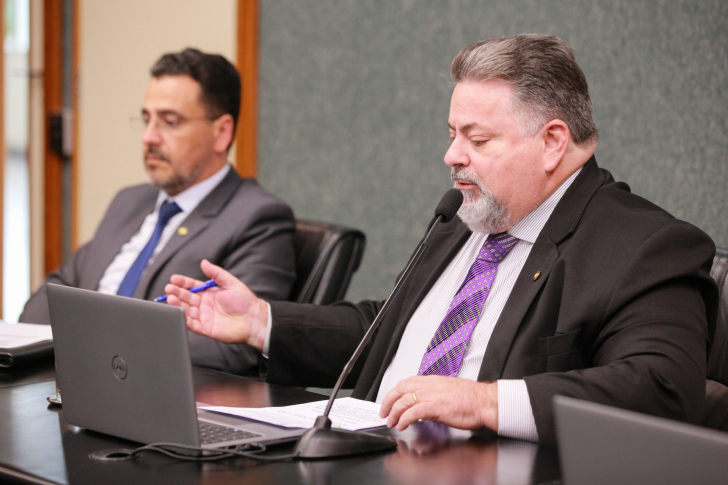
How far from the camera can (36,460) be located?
41.5 inches

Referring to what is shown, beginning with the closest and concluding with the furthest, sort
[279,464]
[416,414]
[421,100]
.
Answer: [279,464] → [416,414] → [421,100]

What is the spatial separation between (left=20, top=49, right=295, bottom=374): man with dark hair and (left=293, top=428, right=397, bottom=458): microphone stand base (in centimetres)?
112

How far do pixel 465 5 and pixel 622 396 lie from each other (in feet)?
6.03

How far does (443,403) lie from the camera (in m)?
1.23

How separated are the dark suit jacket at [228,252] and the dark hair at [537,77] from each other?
0.83 meters

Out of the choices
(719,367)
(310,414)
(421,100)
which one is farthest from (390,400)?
(421,100)

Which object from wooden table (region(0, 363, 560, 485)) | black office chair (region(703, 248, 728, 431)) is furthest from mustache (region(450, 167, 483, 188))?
wooden table (region(0, 363, 560, 485))

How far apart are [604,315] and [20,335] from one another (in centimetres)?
119

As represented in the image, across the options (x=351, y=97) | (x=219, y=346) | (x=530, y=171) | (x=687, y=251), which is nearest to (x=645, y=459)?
(x=687, y=251)

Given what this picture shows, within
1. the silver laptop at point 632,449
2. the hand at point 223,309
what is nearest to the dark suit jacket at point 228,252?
the hand at point 223,309

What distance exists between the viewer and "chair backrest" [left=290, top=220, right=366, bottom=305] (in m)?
2.18

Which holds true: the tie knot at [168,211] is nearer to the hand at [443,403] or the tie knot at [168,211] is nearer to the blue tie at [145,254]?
the blue tie at [145,254]

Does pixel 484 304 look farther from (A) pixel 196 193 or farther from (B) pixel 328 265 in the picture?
(A) pixel 196 193

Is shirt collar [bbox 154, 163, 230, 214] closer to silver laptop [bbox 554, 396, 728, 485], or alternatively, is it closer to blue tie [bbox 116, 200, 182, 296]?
blue tie [bbox 116, 200, 182, 296]
